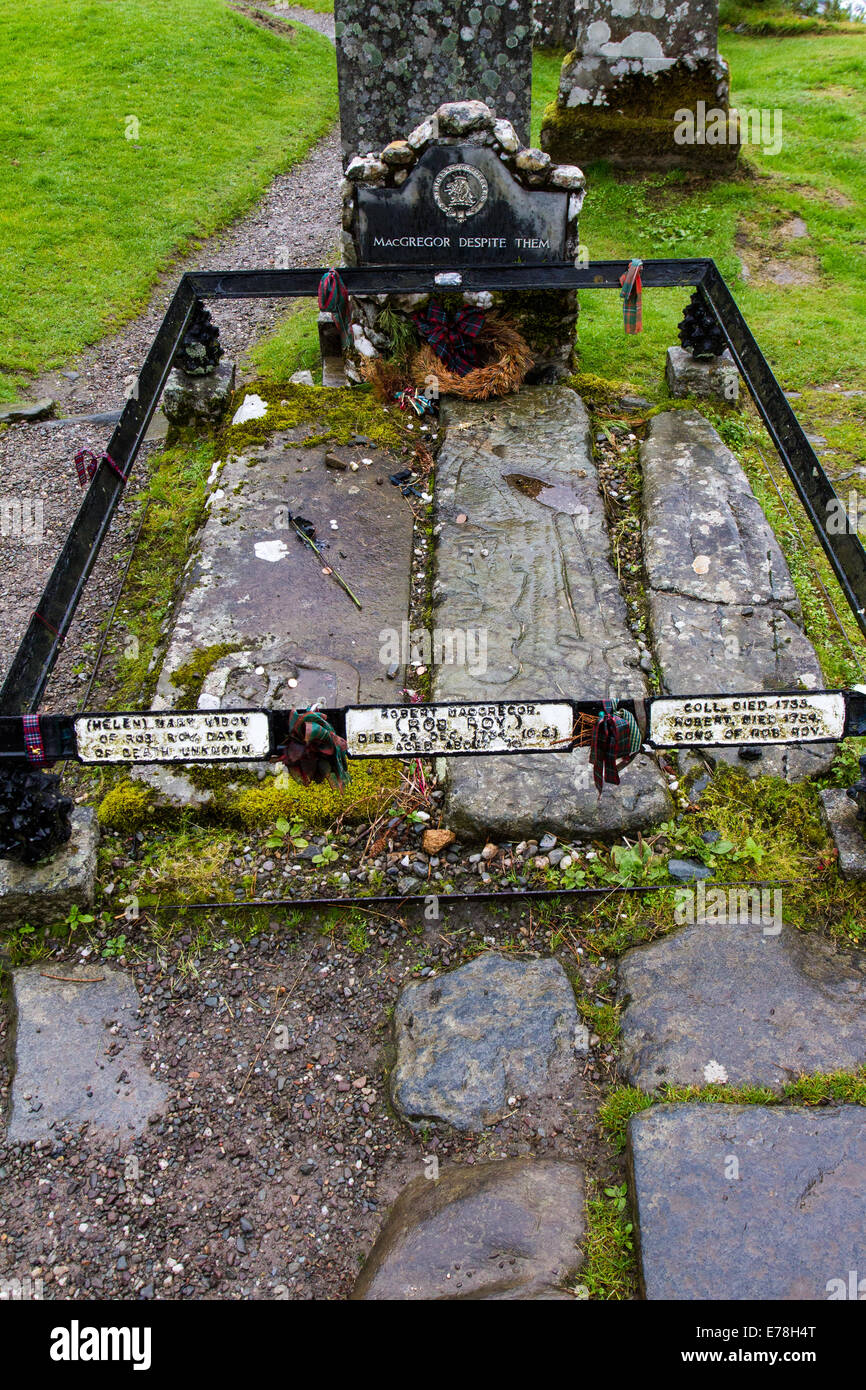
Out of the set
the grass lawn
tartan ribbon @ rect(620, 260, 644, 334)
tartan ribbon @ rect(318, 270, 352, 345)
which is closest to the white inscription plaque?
tartan ribbon @ rect(318, 270, 352, 345)

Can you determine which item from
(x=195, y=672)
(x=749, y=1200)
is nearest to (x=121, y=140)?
(x=195, y=672)

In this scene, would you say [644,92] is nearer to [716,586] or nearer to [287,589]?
[716,586]

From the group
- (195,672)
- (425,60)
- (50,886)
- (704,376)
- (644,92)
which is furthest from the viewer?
(644,92)

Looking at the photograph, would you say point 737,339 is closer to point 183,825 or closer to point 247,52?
point 183,825

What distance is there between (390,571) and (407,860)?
213cm

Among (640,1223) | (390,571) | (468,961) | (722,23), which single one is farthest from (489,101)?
(722,23)

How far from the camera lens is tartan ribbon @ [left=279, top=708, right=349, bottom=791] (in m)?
3.48

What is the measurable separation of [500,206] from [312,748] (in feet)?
17.6

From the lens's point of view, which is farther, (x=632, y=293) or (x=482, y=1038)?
(x=632, y=293)

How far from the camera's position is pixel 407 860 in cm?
449

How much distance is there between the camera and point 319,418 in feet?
23.5

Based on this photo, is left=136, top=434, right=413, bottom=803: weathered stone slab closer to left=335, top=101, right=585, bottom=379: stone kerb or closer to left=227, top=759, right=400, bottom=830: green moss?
left=227, top=759, right=400, bottom=830: green moss

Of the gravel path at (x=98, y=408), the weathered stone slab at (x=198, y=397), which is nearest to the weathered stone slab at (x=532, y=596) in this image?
the weathered stone slab at (x=198, y=397)

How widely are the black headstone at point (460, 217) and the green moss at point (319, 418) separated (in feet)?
3.75
